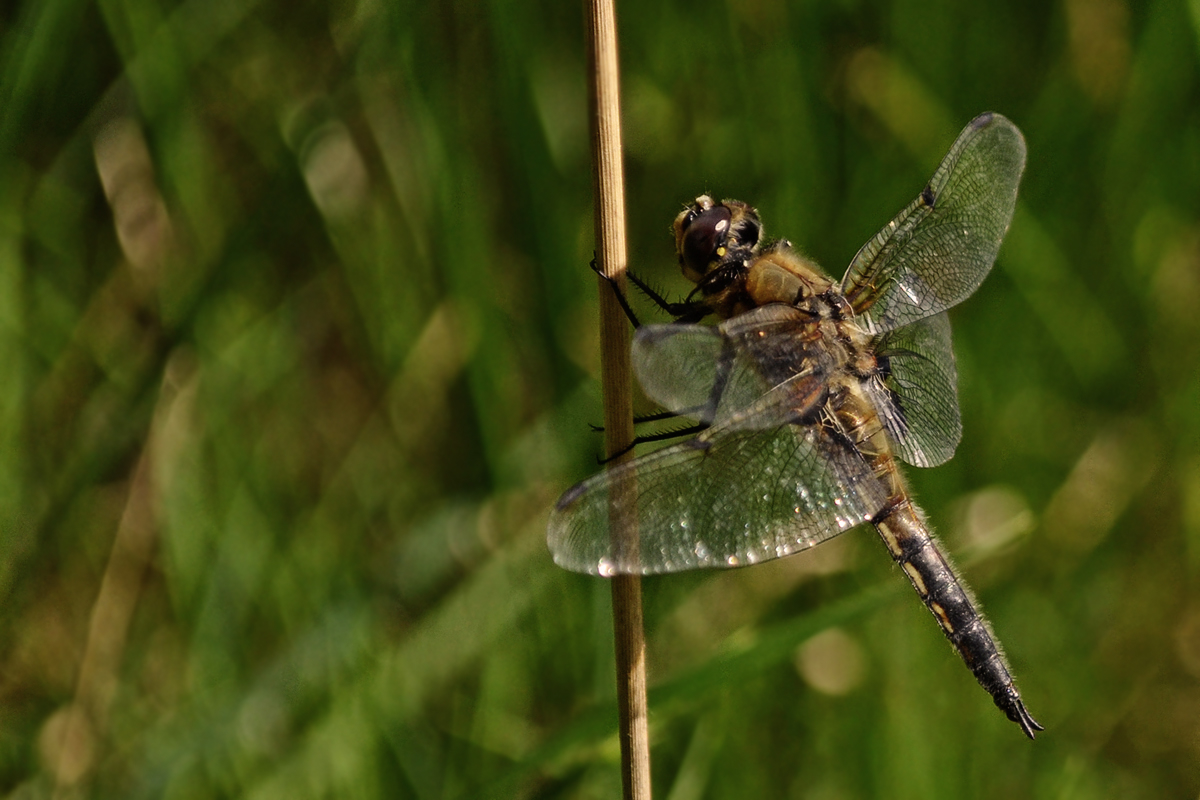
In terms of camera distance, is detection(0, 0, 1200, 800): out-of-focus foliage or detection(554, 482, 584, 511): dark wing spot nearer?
detection(554, 482, 584, 511): dark wing spot

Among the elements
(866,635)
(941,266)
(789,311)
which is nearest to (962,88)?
(941,266)

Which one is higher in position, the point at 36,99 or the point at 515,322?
the point at 36,99

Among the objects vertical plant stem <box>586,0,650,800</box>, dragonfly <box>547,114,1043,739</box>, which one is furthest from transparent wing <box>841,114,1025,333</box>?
vertical plant stem <box>586,0,650,800</box>

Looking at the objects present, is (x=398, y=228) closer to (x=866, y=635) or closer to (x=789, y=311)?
(x=789, y=311)

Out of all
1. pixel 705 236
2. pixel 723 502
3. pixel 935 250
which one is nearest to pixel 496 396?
pixel 705 236

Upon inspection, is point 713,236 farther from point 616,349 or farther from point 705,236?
point 616,349

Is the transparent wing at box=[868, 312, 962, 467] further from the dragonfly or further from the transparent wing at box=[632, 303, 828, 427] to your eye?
the transparent wing at box=[632, 303, 828, 427]
